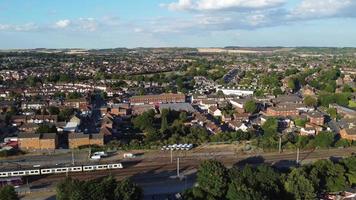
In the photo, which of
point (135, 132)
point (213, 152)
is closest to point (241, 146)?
point (213, 152)

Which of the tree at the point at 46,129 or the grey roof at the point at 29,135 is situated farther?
the tree at the point at 46,129

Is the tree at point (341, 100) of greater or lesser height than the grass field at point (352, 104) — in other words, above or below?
above

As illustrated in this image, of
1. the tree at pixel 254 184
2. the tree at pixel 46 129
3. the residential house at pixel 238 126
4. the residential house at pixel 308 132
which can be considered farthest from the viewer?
the residential house at pixel 238 126

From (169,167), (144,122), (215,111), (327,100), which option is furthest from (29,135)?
(327,100)

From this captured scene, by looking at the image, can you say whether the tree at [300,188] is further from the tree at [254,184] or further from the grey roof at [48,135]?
the grey roof at [48,135]

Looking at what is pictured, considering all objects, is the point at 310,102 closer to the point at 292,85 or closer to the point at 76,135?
the point at 292,85

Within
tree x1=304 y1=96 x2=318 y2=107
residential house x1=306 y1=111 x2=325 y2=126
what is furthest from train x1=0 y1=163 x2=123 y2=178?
tree x1=304 y1=96 x2=318 y2=107

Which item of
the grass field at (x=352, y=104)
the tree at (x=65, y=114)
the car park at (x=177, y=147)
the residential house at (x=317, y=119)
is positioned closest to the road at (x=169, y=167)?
the car park at (x=177, y=147)

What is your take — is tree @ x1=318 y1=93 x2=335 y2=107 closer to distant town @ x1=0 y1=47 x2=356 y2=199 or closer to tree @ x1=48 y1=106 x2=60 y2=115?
distant town @ x1=0 y1=47 x2=356 y2=199
